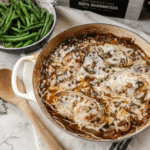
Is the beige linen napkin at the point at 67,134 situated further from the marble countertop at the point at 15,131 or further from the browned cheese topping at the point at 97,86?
the browned cheese topping at the point at 97,86

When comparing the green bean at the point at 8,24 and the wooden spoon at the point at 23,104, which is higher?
the green bean at the point at 8,24

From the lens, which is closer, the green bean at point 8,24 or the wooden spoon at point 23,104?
the wooden spoon at point 23,104

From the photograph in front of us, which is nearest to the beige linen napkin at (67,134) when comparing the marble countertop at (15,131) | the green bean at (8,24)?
the marble countertop at (15,131)

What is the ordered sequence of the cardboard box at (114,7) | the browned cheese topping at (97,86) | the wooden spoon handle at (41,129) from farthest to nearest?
the cardboard box at (114,7), the wooden spoon handle at (41,129), the browned cheese topping at (97,86)

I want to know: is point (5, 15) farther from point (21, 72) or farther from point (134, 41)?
point (134, 41)

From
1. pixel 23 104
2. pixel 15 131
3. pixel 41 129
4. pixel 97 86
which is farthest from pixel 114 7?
pixel 15 131

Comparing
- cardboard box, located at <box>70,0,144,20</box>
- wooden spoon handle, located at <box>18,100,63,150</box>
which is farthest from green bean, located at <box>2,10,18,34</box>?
wooden spoon handle, located at <box>18,100,63,150</box>

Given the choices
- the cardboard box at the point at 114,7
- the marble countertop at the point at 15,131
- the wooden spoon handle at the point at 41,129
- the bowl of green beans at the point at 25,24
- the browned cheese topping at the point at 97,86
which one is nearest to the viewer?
the browned cheese topping at the point at 97,86
